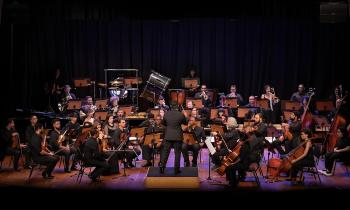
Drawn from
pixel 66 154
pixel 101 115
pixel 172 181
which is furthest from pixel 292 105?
pixel 66 154

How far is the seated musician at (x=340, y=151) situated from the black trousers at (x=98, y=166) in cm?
553

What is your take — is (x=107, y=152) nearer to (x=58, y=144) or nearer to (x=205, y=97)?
(x=58, y=144)

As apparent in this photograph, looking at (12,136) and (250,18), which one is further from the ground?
(250,18)

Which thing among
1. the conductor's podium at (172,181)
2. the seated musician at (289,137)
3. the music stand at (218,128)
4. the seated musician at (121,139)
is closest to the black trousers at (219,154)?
the music stand at (218,128)

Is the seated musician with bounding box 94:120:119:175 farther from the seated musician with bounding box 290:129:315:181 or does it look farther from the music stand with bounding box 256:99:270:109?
the music stand with bounding box 256:99:270:109

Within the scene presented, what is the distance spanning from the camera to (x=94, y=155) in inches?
491

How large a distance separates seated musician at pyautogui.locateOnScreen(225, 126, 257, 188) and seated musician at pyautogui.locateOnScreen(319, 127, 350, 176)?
Answer: 2313 millimetres

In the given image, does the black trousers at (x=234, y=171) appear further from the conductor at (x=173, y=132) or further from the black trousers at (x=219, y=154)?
the conductor at (x=173, y=132)

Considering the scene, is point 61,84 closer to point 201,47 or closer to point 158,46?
point 158,46

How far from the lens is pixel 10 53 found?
63.5 feet

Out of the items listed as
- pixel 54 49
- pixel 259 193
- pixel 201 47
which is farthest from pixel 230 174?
pixel 54 49

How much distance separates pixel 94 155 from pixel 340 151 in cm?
598

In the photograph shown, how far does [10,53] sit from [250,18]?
9329 millimetres

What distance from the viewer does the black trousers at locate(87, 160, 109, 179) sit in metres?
12.5
